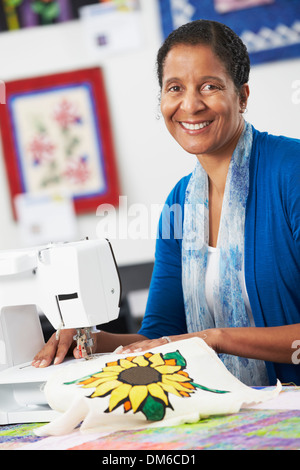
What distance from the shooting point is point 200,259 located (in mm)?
1712

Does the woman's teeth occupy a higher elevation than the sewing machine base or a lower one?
higher

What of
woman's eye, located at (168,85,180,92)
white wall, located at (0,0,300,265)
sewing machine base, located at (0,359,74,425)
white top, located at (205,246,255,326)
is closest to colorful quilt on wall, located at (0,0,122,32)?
white wall, located at (0,0,300,265)

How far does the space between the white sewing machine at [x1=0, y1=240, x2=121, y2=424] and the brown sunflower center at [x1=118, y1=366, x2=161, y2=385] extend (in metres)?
0.21

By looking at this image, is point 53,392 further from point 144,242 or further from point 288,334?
point 144,242

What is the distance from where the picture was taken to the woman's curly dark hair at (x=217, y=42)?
1.51 m

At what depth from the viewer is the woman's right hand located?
4.36 feet

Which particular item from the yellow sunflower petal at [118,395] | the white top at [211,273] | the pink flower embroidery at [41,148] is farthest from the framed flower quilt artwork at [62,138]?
the yellow sunflower petal at [118,395]

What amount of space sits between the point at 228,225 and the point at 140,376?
2.32 ft

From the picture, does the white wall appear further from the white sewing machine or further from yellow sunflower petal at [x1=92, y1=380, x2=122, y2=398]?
yellow sunflower petal at [x1=92, y1=380, x2=122, y2=398]

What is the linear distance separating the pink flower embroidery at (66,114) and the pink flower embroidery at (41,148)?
12cm

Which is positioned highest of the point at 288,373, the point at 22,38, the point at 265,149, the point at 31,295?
the point at 22,38

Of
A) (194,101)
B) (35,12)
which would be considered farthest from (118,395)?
(35,12)

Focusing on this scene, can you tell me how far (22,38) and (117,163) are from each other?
852 mm
